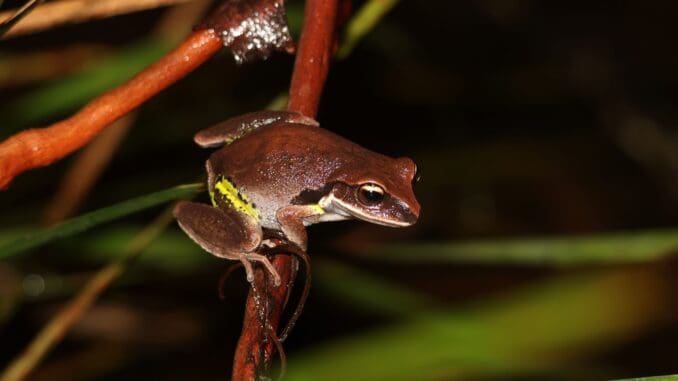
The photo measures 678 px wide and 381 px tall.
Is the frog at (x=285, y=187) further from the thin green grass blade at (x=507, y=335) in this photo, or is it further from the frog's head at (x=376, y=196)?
the thin green grass blade at (x=507, y=335)

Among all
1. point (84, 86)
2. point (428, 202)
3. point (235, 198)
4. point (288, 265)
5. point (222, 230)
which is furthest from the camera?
point (428, 202)

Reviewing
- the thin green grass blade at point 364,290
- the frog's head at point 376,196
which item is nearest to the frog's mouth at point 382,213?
the frog's head at point 376,196

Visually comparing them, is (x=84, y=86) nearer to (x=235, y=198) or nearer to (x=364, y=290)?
(x=235, y=198)

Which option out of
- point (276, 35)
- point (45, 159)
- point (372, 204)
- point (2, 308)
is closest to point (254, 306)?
point (45, 159)

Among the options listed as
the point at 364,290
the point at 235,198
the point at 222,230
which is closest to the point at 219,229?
the point at 222,230

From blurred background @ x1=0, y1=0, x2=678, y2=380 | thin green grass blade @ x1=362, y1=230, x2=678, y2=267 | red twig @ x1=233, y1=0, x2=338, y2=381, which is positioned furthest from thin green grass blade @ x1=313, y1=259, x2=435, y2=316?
red twig @ x1=233, y1=0, x2=338, y2=381
